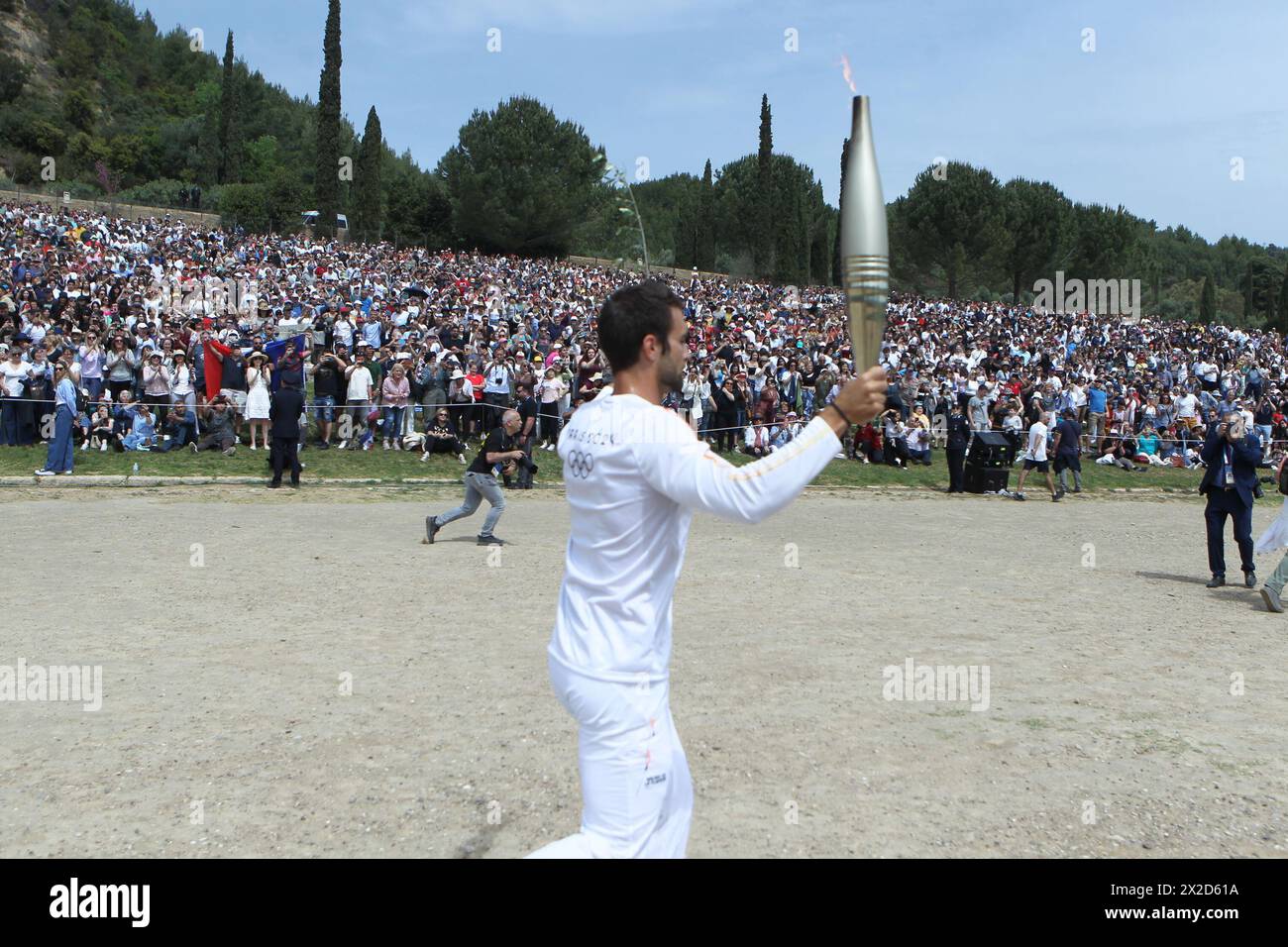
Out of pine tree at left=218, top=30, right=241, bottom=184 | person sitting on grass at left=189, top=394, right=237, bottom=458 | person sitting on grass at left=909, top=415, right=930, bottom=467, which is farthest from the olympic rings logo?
pine tree at left=218, top=30, right=241, bottom=184

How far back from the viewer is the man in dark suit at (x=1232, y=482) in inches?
448

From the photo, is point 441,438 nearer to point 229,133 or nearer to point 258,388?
point 258,388

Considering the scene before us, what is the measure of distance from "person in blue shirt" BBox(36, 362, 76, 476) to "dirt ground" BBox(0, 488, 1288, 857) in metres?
3.56

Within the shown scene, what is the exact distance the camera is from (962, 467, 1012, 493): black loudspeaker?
65.6 feet

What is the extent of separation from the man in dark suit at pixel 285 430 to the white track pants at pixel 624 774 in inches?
552

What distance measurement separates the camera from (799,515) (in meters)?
16.3

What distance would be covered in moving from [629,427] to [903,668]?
5375 millimetres

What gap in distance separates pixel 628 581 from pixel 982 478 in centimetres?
1835

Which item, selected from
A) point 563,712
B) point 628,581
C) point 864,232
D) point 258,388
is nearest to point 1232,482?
point 563,712

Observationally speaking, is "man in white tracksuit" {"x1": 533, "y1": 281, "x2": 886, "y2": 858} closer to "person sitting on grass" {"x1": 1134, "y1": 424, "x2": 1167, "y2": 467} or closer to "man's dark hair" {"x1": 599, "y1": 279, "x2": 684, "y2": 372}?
"man's dark hair" {"x1": 599, "y1": 279, "x2": 684, "y2": 372}

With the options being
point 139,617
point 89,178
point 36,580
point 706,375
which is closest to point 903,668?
point 139,617

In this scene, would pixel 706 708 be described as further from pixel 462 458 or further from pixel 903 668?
pixel 462 458

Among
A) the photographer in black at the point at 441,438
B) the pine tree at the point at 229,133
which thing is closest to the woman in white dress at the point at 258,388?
the photographer in black at the point at 441,438

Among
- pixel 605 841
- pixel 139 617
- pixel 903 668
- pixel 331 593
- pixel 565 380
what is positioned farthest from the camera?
pixel 565 380
